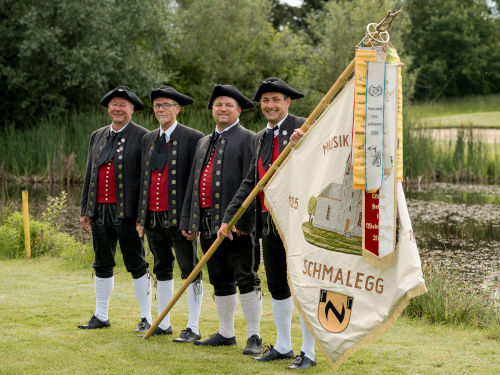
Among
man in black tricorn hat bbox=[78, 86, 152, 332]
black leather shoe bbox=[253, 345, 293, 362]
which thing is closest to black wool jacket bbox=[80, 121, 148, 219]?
man in black tricorn hat bbox=[78, 86, 152, 332]

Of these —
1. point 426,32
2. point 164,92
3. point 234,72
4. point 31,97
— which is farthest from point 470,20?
point 164,92

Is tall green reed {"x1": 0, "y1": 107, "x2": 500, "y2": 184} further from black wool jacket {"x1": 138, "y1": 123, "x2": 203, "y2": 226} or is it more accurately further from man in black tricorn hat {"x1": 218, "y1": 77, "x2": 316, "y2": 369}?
man in black tricorn hat {"x1": 218, "y1": 77, "x2": 316, "y2": 369}

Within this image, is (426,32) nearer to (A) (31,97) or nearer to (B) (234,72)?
(B) (234,72)

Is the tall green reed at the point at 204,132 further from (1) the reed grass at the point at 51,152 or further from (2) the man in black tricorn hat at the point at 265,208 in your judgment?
(2) the man in black tricorn hat at the point at 265,208

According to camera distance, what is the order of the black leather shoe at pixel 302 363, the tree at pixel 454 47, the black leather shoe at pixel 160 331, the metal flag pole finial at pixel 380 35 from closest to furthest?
1. the metal flag pole finial at pixel 380 35
2. the black leather shoe at pixel 302 363
3. the black leather shoe at pixel 160 331
4. the tree at pixel 454 47

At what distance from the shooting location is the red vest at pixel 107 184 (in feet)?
18.5

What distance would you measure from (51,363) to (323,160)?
83.4 inches

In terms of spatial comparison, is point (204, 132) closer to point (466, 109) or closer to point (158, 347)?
point (158, 347)

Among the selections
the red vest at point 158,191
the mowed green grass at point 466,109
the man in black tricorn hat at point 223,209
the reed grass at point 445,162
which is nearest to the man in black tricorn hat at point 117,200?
the red vest at point 158,191

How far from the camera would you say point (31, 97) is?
2306cm

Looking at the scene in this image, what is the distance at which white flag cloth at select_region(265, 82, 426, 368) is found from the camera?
398 centimetres

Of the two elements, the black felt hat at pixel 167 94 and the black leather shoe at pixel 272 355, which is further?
the black felt hat at pixel 167 94

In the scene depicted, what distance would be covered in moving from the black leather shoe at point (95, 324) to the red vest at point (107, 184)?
0.91 metres

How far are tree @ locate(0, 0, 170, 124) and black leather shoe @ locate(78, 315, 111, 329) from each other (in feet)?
53.6
